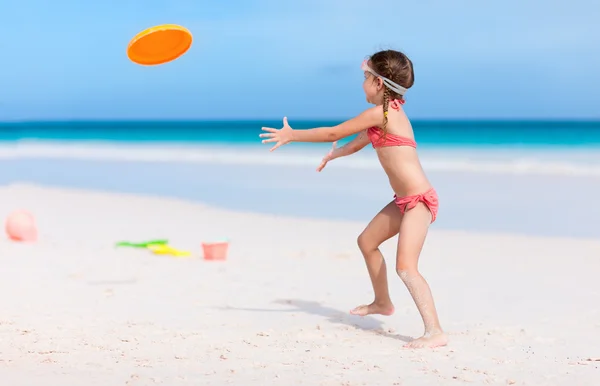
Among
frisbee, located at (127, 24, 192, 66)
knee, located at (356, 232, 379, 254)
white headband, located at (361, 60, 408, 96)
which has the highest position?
frisbee, located at (127, 24, 192, 66)

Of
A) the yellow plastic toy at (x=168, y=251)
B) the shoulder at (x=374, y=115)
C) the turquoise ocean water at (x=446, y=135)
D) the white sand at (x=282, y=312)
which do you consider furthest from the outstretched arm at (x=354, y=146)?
the turquoise ocean water at (x=446, y=135)

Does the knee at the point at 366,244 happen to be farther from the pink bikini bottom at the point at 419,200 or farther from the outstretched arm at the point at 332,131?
the outstretched arm at the point at 332,131

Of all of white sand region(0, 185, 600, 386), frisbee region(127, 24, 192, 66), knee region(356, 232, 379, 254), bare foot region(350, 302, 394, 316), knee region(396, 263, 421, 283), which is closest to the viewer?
white sand region(0, 185, 600, 386)

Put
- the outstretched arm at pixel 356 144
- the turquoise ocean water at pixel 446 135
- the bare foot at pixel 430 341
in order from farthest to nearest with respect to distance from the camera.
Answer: the turquoise ocean water at pixel 446 135, the outstretched arm at pixel 356 144, the bare foot at pixel 430 341

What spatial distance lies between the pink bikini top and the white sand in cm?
111

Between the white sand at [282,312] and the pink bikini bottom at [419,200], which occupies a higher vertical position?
the pink bikini bottom at [419,200]

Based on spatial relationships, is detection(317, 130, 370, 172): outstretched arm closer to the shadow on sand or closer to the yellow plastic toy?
the shadow on sand

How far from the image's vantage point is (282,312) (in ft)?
16.3

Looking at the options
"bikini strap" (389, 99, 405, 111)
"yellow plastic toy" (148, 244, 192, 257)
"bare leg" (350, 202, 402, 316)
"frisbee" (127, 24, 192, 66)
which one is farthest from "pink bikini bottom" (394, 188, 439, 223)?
"yellow plastic toy" (148, 244, 192, 257)

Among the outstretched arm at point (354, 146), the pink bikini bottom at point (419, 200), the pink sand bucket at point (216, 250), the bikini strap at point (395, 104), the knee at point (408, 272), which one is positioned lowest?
the knee at point (408, 272)

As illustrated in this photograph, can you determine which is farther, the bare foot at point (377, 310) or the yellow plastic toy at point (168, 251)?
the yellow plastic toy at point (168, 251)

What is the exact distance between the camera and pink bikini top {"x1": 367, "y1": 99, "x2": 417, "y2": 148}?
4.20 m

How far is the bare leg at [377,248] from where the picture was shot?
4.42m

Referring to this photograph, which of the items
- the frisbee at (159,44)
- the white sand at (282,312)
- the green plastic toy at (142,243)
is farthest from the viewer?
the green plastic toy at (142,243)
